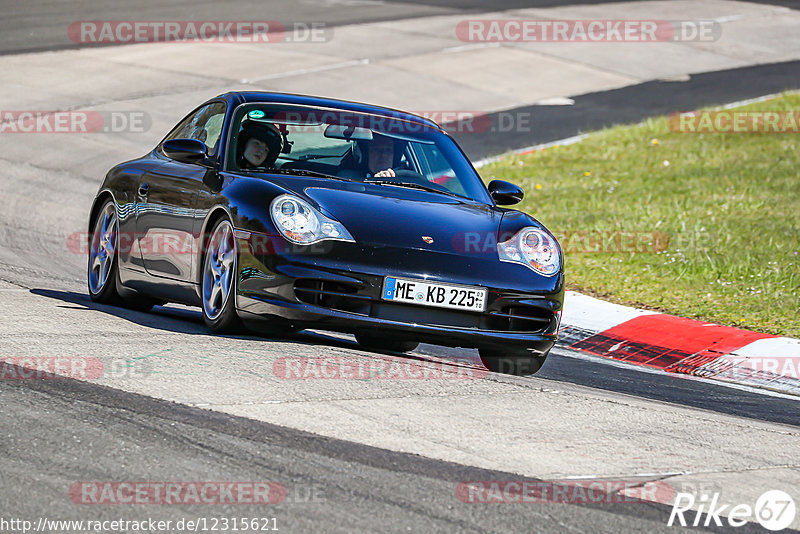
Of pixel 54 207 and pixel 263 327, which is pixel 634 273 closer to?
pixel 263 327

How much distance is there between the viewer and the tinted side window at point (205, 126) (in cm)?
775

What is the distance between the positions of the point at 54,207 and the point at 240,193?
6.74 meters

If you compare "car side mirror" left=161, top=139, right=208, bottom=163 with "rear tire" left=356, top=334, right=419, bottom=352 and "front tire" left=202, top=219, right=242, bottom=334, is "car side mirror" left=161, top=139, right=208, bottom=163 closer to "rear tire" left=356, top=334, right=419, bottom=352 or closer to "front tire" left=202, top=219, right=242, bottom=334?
"front tire" left=202, top=219, right=242, bottom=334

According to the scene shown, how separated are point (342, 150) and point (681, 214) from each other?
234 inches

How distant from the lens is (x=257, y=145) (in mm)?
7375

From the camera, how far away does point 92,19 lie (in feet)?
82.4

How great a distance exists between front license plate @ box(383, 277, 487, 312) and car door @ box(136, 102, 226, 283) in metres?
1.34

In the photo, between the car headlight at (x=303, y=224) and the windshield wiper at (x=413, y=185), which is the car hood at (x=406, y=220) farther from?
the windshield wiper at (x=413, y=185)

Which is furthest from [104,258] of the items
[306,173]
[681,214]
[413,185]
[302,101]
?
[681,214]

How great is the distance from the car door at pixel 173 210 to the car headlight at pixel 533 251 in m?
1.76

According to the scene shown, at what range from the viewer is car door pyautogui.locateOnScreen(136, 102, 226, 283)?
7.22 m

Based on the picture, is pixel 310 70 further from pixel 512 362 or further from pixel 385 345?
pixel 512 362

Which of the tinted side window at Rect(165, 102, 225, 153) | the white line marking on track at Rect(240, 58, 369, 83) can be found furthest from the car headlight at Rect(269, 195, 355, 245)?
the white line marking on track at Rect(240, 58, 369, 83)

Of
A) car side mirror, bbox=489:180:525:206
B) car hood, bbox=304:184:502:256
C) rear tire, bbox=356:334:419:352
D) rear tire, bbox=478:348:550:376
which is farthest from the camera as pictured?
rear tire, bbox=356:334:419:352
